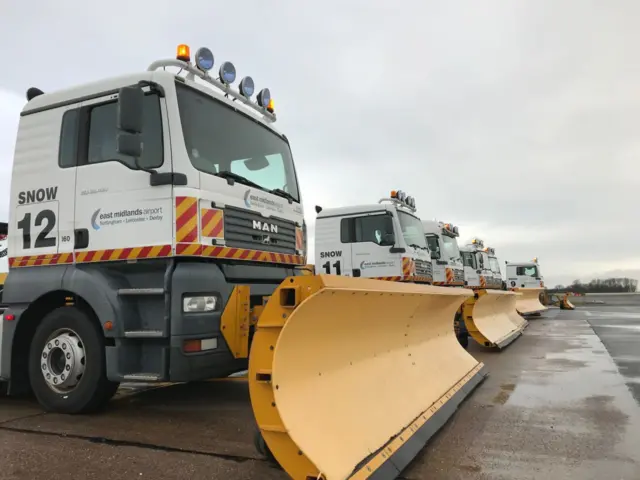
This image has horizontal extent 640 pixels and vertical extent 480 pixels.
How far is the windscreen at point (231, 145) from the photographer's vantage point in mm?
4645

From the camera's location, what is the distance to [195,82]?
490 centimetres

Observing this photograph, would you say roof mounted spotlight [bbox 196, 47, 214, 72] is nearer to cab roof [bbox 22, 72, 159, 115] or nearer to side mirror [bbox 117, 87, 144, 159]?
cab roof [bbox 22, 72, 159, 115]

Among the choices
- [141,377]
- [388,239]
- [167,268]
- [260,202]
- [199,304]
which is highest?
[388,239]

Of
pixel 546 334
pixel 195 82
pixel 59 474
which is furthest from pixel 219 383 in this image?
pixel 546 334

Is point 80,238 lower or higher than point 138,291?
higher

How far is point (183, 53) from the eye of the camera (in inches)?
193

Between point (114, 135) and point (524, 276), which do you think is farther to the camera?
point (524, 276)

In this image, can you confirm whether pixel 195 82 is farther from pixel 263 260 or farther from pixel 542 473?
pixel 542 473

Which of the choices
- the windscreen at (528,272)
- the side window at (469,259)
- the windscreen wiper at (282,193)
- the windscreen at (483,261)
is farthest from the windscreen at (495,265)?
the windscreen wiper at (282,193)

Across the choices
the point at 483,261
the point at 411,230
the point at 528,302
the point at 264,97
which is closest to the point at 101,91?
the point at 264,97

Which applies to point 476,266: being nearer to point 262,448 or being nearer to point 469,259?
point 469,259

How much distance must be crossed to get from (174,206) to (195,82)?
137cm

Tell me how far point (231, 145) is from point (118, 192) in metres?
1.19

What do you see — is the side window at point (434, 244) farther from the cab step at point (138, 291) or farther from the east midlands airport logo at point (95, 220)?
the cab step at point (138, 291)
